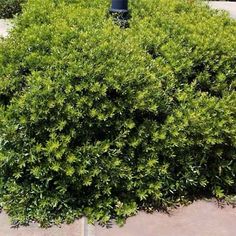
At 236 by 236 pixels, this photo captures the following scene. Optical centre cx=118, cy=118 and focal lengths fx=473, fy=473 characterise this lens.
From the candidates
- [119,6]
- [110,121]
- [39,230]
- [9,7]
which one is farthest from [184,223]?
[9,7]

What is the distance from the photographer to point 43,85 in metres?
3.19

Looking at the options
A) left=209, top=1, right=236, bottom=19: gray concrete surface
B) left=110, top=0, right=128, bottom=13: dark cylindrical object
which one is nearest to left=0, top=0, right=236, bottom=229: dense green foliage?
left=110, top=0, right=128, bottom=13: dark cylindrical object

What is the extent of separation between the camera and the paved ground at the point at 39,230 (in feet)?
10.5

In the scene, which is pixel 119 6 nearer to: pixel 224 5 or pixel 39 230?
pixel 39 230

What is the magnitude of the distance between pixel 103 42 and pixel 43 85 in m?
0.60

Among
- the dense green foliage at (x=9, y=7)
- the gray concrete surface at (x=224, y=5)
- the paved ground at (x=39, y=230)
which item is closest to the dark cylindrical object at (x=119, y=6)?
the paved ground at (x=39, y=230)

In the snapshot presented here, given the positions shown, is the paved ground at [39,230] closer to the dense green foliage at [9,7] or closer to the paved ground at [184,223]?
the paved ground at [184,223]

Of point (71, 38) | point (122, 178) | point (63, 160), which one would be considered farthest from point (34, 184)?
point (71, 38)

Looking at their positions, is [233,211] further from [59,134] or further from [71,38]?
[71,38]

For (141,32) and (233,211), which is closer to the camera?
(233,211)

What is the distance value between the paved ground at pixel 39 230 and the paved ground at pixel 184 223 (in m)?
0.14

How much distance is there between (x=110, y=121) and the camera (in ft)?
10.9

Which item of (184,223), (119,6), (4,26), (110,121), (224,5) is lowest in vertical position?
(224,5)

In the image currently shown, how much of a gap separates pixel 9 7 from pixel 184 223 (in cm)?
675
